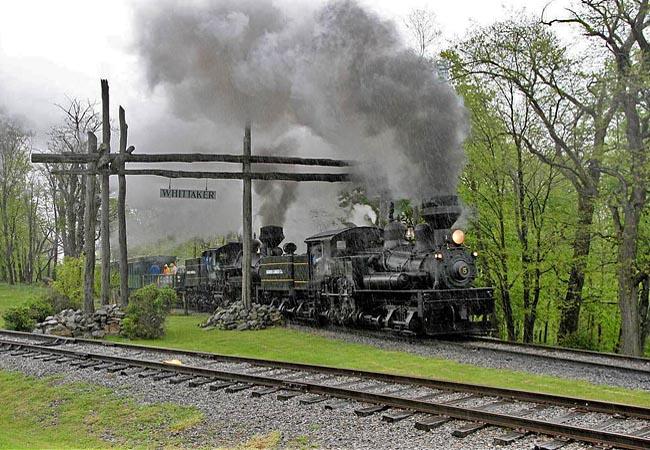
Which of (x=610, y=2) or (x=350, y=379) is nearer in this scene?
(x=350, y=379)

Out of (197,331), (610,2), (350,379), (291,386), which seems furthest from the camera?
(197,331)

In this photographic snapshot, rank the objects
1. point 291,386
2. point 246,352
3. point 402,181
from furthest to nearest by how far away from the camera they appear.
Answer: point 402,181, point 246,352, point 291,386

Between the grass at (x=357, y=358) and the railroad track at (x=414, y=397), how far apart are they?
119 cm

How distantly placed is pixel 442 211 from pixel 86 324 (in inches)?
368

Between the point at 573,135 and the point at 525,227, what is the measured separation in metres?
3.27

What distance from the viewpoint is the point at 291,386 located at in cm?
809

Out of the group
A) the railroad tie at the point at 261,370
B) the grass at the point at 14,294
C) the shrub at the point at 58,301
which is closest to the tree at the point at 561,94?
the railroad tie at the point at 261,370

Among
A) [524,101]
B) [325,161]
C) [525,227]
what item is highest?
[524,101]

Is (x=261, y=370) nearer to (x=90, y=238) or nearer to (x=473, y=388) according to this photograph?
(x=473, y=388)

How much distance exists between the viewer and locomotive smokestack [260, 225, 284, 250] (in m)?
20.6

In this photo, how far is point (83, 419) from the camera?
738cm

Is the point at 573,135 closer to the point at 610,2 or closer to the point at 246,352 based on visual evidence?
the point at 610,2

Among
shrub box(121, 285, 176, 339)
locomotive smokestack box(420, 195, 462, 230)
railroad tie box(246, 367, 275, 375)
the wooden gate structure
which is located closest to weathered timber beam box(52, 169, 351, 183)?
the wooden gate structure

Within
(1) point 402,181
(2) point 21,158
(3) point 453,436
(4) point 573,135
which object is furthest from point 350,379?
(2) point 21,158
